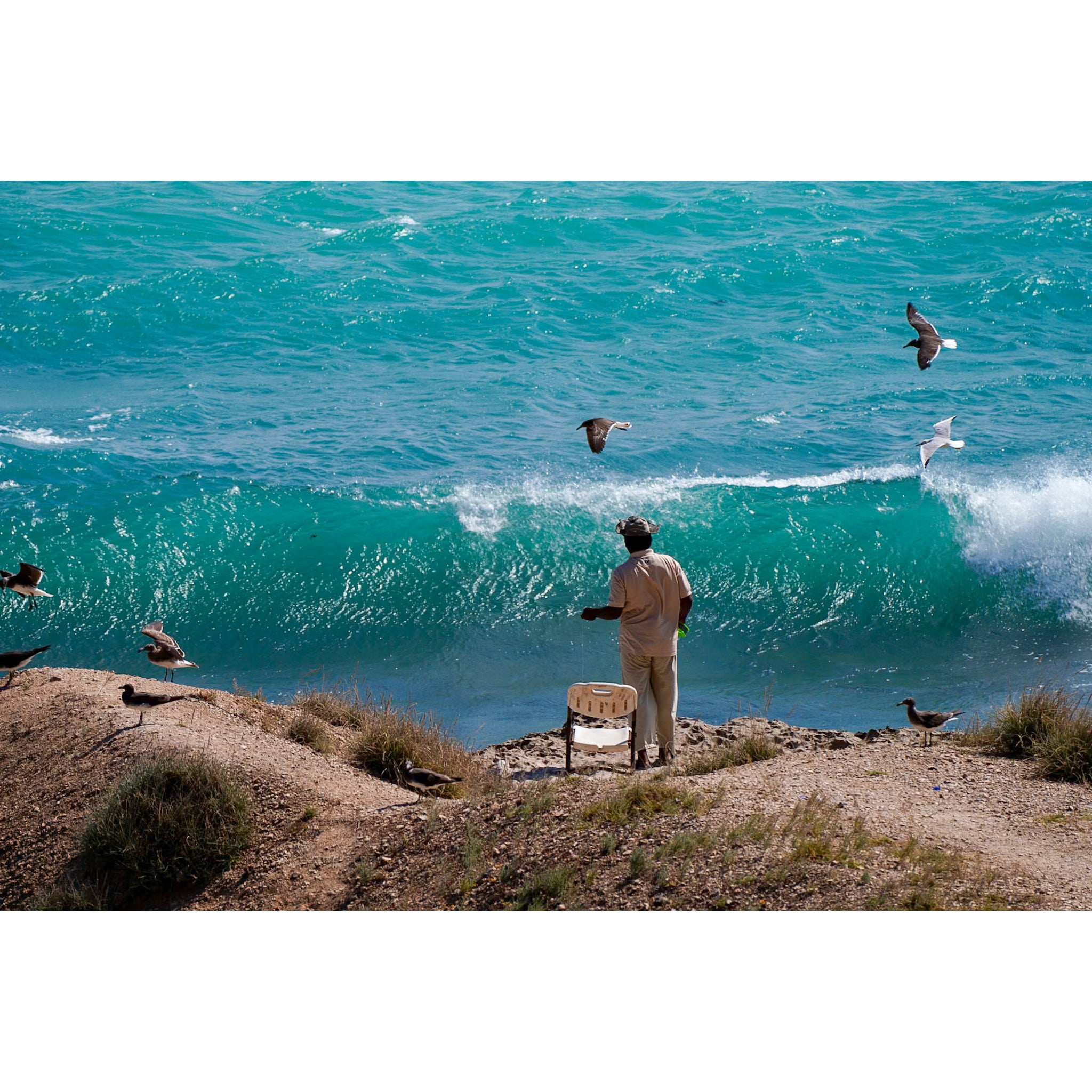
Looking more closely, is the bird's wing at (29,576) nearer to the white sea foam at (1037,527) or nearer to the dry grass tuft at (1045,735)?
the dry grass tuft at (1045,735)

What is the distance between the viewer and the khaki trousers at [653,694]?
669 centimetres

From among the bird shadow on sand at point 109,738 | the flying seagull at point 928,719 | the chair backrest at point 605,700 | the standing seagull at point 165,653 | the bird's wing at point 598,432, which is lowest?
the flying seagull at point 928,719

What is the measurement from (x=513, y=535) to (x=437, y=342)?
29.8 ft

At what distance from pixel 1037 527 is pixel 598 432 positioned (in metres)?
9.15

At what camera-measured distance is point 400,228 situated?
2647 centimetres

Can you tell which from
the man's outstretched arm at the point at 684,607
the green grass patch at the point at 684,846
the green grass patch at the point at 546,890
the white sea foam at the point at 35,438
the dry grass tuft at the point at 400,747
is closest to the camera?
the green grass patch at the point at 546,890

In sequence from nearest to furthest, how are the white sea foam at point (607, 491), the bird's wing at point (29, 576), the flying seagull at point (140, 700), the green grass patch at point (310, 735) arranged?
the flying seagull at point (140, 700) < the green grass patch at point (310, 735) < the bird's wing at point (29, 576) < the white sea foam at point (607, 491)

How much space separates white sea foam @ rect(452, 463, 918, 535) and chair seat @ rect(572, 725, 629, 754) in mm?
7464

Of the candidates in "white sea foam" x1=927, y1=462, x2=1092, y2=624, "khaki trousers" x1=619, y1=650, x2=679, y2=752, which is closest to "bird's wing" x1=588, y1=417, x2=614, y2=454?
"khaki trousers" x1=619, y1=650, x2=679, y2=752

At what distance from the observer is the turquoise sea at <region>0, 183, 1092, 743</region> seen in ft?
37.9

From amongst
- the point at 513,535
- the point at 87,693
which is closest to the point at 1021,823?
the point at 87,693

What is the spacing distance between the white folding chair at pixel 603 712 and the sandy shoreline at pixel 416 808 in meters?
0.21

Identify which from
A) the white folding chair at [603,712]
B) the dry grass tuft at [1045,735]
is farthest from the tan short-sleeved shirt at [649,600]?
the dry grass tuft at [1045,735]

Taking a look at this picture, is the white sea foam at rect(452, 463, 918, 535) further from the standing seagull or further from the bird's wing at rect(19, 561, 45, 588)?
the bird's wing at rect(19, 561, 45, 588)
